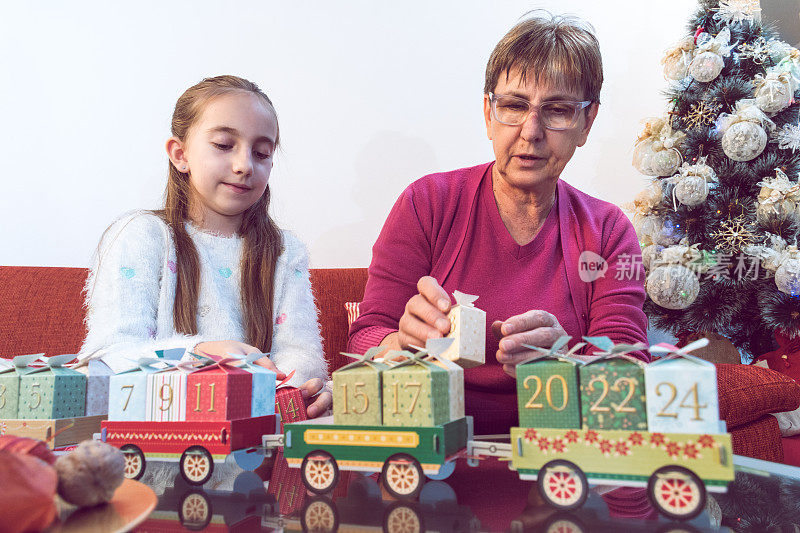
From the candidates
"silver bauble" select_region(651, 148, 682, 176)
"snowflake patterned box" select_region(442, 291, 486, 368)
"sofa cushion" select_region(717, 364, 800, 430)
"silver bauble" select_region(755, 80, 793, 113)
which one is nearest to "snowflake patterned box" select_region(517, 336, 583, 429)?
"snowflake patterned box" select_region(442, 291, 486, 368)

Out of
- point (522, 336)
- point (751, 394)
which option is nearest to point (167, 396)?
point (522, 336)

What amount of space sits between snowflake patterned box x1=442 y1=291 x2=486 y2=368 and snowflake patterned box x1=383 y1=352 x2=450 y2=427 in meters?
0.06

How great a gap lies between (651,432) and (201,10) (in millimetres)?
2569

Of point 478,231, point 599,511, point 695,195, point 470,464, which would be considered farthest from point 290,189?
point 599,511

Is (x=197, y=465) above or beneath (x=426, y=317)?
beneath

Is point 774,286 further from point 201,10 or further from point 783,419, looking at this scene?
point 201,10

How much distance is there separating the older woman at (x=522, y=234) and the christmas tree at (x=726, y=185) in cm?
132

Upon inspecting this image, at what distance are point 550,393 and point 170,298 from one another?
1.02 meters

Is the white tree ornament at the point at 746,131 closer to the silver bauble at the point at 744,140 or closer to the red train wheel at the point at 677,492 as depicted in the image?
the silver bauble at the point at 744,140

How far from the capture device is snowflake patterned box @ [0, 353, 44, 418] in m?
0.72

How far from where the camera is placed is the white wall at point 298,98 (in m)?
2.32

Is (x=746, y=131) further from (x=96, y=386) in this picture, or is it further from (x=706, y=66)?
(x=96, y=386)

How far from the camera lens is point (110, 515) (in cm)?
40

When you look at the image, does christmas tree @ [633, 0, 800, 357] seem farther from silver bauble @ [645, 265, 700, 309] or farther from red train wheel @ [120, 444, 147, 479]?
red train wheel @ [120, 444, 147, 479]
